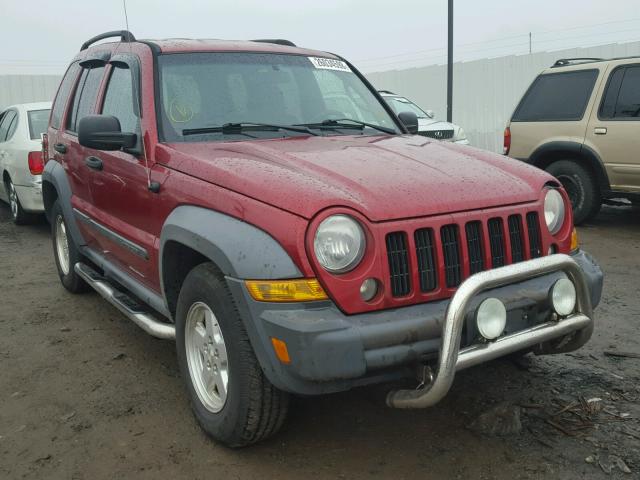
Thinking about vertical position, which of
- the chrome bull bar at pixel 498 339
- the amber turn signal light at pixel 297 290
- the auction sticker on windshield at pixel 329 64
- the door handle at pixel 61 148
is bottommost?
the chrome bull bar at pixel 498 339

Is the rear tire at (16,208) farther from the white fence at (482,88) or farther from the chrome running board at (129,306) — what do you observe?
the white fence at (482,88)

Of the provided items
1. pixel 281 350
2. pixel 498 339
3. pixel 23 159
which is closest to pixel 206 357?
pixel 281 350

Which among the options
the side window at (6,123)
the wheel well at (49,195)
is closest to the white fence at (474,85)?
the side window at (6,123)

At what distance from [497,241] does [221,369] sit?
4.47 feet

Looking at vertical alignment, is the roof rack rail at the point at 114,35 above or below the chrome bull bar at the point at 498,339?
above

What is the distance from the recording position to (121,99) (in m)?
4.18

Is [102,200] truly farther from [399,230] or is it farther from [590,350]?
[590,350]

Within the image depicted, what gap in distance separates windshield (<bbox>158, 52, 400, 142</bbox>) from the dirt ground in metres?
1.47

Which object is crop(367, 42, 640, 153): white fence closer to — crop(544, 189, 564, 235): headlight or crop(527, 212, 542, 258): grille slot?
crop(544, 189, 564, 235): headlight

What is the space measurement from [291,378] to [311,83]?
88.3 inches

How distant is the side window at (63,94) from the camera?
5.41 metres

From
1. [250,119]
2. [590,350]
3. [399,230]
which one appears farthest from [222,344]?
[590,350]

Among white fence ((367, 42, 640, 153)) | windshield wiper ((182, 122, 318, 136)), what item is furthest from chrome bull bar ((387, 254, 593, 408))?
white fence ((367, 42, 640, 153))

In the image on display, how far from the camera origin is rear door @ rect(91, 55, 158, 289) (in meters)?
3.65
